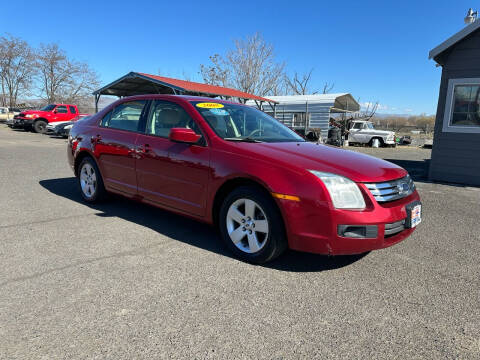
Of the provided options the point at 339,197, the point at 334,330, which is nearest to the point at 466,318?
the point at 334,330

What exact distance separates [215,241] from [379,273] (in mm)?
1690

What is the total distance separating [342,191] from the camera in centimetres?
289

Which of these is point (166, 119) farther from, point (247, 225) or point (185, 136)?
point (247, 225)

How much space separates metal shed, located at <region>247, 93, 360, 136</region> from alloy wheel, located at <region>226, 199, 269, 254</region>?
67.2ft

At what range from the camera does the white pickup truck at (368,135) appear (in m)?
22.1

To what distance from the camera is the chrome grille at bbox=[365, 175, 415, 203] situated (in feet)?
9.77

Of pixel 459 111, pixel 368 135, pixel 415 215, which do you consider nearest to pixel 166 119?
pixel 415 215

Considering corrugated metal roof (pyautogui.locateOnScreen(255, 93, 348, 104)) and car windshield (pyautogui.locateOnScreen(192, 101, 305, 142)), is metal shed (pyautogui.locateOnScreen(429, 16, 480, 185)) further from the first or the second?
corrugated metal roof (pyautogui.locateOnScreen(255, 93, 348, 104))

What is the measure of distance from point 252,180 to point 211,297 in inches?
42.8

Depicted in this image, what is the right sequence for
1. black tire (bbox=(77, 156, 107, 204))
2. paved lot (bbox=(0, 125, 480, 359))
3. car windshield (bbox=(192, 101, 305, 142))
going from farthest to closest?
black tire (bbox=(77, 156, 107, 204)) → car windshield (bbox=(192, 101, 305, 142)) → paved lot (bbox=(0, 125, 480, 359))

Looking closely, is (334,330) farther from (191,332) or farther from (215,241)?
(215,241)

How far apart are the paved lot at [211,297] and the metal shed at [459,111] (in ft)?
16.2

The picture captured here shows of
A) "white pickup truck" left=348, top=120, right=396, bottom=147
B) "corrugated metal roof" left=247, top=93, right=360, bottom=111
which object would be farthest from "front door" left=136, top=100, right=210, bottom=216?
"corrugated metal roof" left=247, top=93, right=360, bottom=111

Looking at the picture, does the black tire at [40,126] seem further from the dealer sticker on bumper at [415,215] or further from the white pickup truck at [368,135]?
the dealer sticker on bumper at [415,215]
